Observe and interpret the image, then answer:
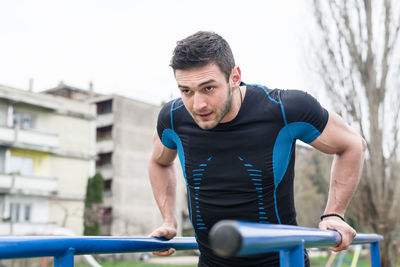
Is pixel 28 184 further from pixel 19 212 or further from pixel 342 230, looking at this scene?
pixel 342 230

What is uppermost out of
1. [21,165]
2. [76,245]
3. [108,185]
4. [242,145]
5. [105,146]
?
[105,146]

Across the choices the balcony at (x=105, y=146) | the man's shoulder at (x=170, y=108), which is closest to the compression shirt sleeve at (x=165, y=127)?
the man's shoulder at (x=170, y=108)

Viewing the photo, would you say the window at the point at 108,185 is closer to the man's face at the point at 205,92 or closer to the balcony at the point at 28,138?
the balcony at the point at 28,138

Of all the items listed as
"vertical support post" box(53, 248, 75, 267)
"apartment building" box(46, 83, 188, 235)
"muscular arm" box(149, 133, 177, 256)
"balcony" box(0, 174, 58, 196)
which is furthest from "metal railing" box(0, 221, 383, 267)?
"apartment building" box(46, 83, 188, 235)

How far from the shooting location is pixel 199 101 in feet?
5.43

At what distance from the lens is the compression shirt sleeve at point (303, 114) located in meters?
1.80

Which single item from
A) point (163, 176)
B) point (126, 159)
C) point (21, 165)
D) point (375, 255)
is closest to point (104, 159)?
point (126, 159)

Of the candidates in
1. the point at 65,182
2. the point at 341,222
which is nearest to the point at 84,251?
the point at 341,222

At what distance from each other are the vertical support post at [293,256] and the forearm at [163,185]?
1.03 m

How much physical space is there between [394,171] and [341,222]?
8.44 m

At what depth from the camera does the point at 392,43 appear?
375 inches

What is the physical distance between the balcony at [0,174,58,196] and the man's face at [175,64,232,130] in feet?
77.2

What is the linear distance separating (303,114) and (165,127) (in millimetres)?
573

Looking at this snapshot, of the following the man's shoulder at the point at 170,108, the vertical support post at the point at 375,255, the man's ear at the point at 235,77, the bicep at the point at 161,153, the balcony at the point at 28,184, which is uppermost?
the balcony at the point at 28,184
